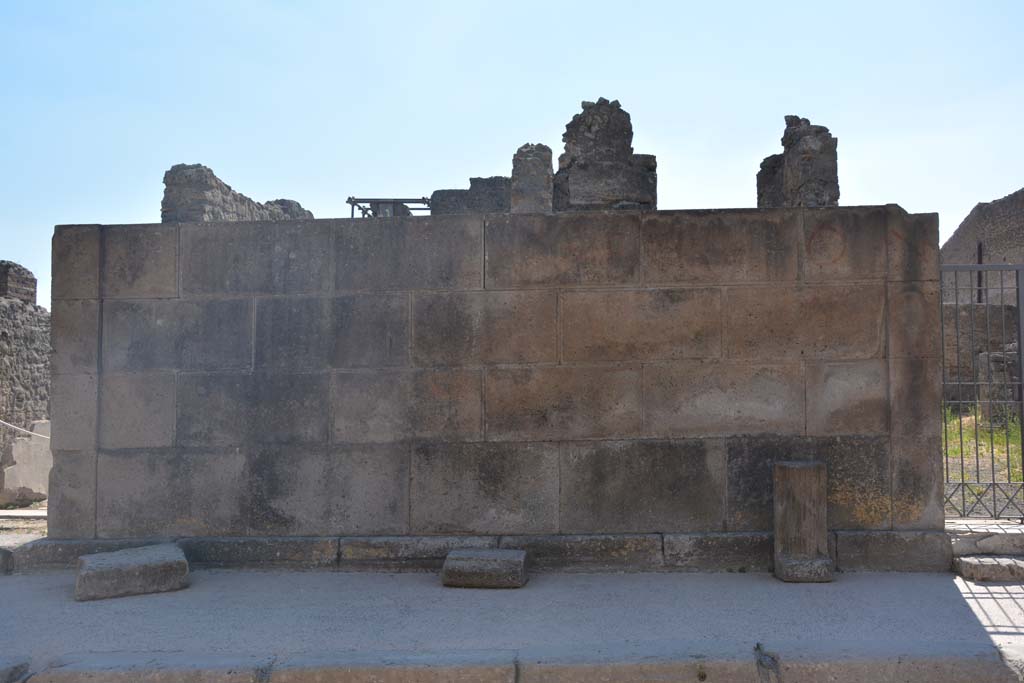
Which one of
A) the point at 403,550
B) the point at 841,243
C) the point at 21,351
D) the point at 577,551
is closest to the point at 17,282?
the point at 21,351

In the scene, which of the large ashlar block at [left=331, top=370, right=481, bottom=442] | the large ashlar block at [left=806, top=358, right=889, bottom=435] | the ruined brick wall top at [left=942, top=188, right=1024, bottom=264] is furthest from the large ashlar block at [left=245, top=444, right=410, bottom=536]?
the ruined brick wall top at [left=942, top=188, right=1024, bottom=264]

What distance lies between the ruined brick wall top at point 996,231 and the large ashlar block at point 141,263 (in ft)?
100

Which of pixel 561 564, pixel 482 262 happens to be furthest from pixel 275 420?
pixel 561 564

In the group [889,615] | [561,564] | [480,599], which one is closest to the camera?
[889,615]

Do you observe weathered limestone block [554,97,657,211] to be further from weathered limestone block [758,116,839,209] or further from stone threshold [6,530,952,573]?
stone threshold [6,530,952,573]

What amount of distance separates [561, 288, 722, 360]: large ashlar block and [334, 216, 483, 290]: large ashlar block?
83 centimetres

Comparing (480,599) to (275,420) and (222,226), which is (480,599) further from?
(222,226)

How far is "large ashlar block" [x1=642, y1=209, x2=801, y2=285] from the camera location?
242 inches

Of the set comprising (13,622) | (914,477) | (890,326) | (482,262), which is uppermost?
(482,262)

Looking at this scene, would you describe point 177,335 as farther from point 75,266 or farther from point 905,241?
point 905,241

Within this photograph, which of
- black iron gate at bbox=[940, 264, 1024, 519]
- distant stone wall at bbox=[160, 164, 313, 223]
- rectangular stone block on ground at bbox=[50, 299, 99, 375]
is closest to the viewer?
rectangular stone block on ground at bbox=[50, 299, 99, 375]

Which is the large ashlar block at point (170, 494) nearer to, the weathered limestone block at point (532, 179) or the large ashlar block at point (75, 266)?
the large ashlar block at point (75, 266)

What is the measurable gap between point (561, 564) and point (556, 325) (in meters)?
1.80

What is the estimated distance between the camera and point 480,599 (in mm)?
5270
